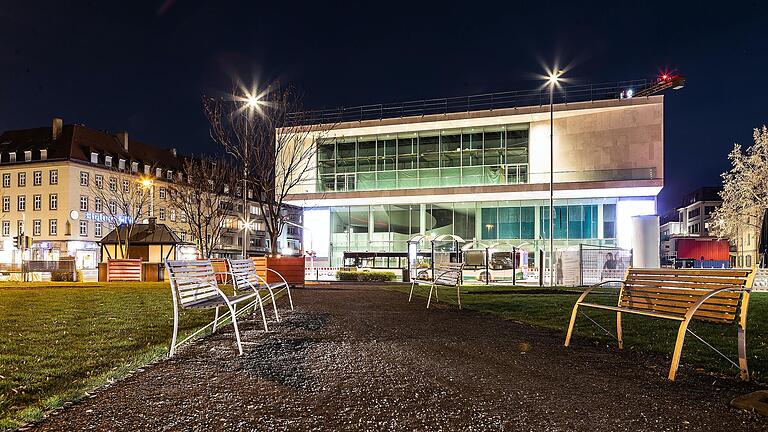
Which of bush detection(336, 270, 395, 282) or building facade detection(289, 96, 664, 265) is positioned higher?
building facade detection(289, 96, 664, 265)

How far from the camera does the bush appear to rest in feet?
93.6

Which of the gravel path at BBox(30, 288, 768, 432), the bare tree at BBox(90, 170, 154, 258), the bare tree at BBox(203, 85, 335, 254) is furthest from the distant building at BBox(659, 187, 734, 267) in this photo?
the gravel path at BBox(30, 288, 768, 432)

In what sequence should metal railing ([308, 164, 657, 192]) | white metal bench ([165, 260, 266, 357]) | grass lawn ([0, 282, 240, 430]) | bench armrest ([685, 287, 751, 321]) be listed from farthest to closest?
metal railing ([308, 164, 657, 192]), white metal bench ([165, 260, 266, 357]), bench armrest ([685, 287, 751, 321]), grass lawn ([0, 282, 240, 430])

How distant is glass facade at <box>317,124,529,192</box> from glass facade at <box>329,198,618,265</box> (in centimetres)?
181

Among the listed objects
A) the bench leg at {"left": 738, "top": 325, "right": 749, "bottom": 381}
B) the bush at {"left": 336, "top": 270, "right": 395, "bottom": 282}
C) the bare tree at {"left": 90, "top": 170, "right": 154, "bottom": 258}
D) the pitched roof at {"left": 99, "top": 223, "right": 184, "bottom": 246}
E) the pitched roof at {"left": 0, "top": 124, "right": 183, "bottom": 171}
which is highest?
the pitched roof at {"left": 0, "top": 124, "right": 183, "bottom": 171}

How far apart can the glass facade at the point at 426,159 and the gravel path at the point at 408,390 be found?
29.5 meters

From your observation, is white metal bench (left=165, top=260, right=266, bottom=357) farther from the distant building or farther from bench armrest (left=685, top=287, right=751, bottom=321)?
the distant building

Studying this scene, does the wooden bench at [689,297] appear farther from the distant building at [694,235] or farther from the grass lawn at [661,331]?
the distant building at [694,235]

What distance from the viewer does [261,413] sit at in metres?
4.09

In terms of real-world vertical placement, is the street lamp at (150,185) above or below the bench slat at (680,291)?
above

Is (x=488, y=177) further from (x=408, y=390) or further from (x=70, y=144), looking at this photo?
(x=70, y=144)

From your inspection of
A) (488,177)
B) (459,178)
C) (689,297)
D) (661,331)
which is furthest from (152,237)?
(689,297)

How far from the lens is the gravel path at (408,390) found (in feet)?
12.9

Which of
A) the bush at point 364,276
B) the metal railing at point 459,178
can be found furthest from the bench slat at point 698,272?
the metal railing at point 459,178
